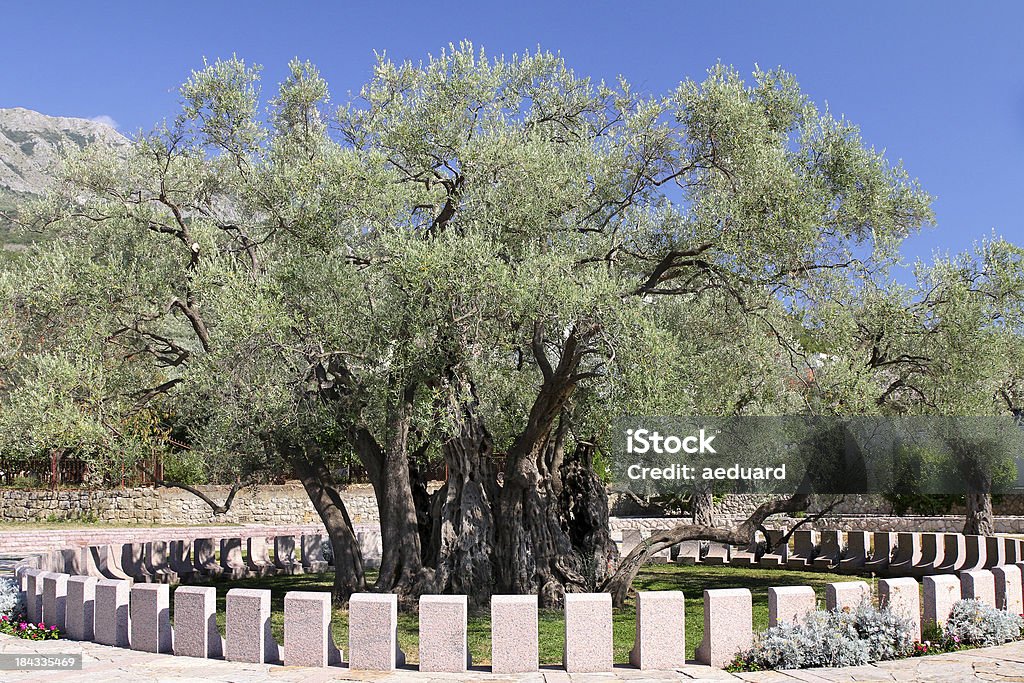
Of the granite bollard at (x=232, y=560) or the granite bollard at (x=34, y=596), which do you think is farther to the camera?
the granite bollard at (x=232, y=560)

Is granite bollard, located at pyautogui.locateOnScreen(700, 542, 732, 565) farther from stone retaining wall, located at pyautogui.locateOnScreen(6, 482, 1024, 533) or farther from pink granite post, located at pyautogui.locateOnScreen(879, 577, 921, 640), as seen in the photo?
pink granite post, located at pyautogui.locateOnScreen(879, 577, 921, 640)

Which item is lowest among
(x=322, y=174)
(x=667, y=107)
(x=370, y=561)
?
(x=370, y=561)

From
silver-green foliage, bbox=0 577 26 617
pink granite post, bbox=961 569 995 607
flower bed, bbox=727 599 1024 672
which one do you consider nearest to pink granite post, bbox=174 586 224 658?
silver-green foliage, bbox=0 577 26 617

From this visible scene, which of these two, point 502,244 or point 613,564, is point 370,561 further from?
point 502,244

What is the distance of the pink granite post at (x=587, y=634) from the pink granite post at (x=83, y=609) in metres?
6.62

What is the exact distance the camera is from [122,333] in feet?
56.7

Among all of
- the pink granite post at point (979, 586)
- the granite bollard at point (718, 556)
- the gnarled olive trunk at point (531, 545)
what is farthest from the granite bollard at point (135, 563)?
the pink granite post at point (979, 586)

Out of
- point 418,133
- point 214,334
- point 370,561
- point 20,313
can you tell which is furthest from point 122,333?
point 370,561

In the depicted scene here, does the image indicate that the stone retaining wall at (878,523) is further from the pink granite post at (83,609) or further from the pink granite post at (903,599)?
the pink granite post at (83,609)

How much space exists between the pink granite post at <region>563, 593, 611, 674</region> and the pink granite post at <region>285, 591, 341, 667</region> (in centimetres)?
280

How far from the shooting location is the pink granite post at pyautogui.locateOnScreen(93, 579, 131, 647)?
11797 millimetres

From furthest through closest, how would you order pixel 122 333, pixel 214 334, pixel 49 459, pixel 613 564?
1. pixel 49 459
2. pixel 613 564
3. pixel 122 333
4. pixel 214 334

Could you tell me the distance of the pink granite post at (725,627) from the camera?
1070cm

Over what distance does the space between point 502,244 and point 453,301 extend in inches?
47.1
